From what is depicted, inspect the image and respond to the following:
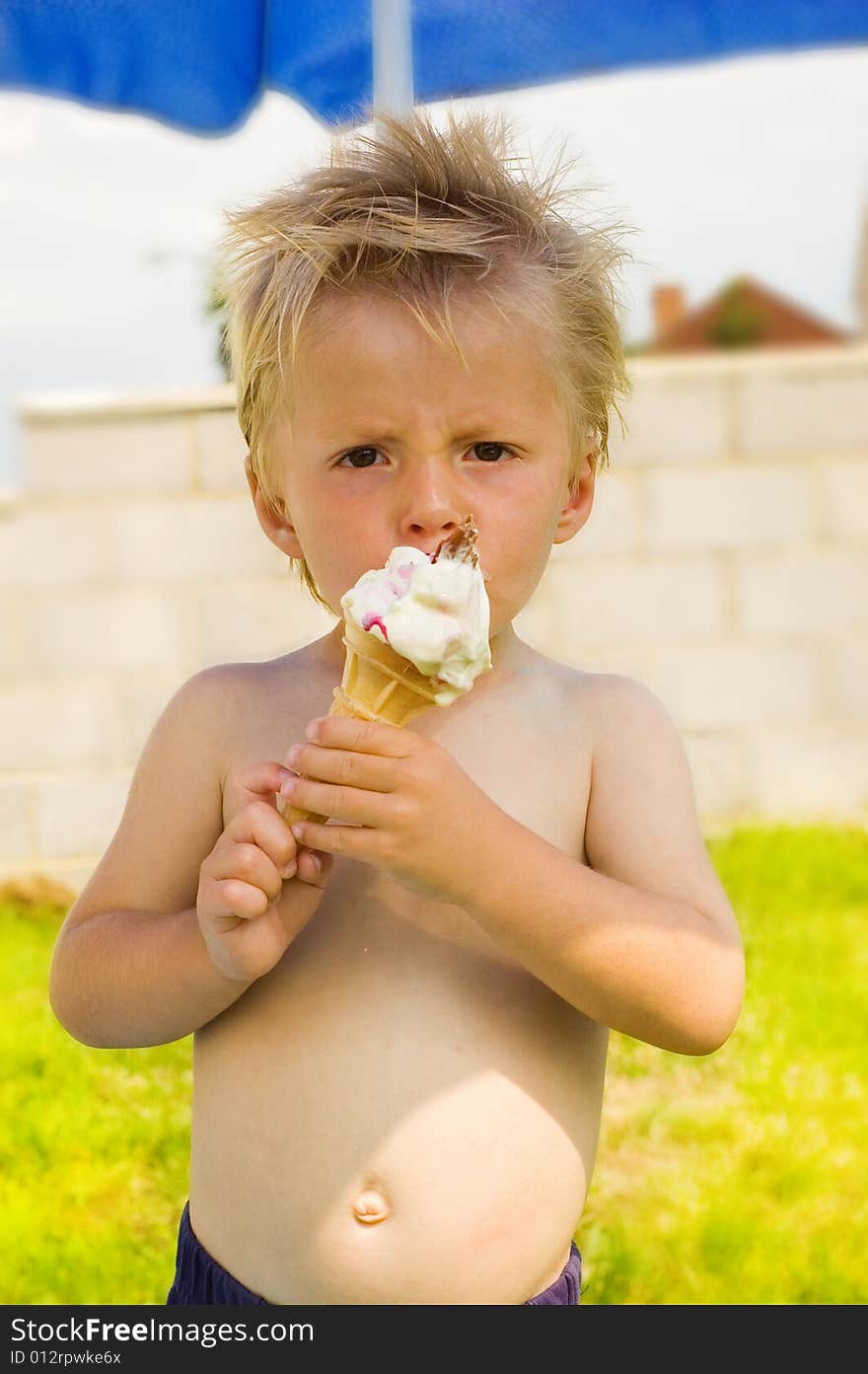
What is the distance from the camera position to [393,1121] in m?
1.63

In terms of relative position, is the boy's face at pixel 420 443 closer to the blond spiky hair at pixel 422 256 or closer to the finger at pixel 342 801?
the blond spiky hair at pixel 422 256

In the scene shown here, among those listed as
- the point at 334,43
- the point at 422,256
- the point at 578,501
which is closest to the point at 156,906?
the point at 578,501

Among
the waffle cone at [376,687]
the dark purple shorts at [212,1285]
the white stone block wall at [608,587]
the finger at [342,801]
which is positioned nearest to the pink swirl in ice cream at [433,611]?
the waffle cone at [376,687]

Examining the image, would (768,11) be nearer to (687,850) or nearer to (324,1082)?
(687,850)

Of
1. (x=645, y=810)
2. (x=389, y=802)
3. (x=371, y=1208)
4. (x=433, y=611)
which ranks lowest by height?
(x=371, y=1208)

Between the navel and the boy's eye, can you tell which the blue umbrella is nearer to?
the boy's eye

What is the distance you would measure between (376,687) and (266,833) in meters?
0.19

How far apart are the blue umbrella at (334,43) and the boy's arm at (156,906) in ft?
5.28

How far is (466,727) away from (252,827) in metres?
0.38

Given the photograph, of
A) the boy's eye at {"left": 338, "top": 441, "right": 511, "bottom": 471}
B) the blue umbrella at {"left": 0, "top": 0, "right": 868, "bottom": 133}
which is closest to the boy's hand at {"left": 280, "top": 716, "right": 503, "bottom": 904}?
the boy's eye at {"left": 338, "top": 441, "right": 511, "bottom": 471}

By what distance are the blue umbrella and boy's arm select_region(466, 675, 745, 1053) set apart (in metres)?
1.70

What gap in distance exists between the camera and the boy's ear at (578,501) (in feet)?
5.82

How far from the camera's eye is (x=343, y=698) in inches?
58.3

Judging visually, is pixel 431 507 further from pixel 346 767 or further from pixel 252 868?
pixel 252 868
